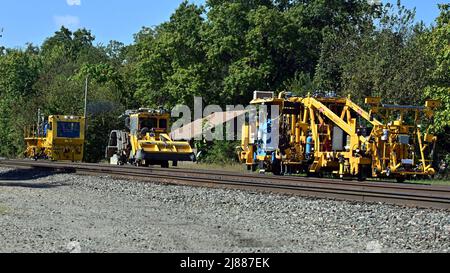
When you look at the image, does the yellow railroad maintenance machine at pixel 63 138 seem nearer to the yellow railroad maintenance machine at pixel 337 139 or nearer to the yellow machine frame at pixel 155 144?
the yellow machine frame at pixel 155 144

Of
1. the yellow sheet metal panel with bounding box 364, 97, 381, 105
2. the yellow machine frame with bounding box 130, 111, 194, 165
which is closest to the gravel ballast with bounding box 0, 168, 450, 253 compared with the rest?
the yellow sheet metal panel with bounding box 364, 97, 381, 105

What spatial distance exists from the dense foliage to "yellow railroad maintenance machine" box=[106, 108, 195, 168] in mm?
8172

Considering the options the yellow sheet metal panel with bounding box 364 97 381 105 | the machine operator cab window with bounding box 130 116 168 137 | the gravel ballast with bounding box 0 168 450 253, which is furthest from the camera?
the machine operator cab window with bounding box 130 116 168 137

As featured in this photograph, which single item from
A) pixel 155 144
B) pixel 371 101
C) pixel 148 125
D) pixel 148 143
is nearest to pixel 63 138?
pixel 148 125

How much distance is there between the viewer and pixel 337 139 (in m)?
27.0

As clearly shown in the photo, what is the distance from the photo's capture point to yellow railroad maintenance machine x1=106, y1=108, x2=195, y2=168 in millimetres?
35531

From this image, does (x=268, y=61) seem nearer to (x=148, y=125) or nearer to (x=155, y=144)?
(x=148, y=125)

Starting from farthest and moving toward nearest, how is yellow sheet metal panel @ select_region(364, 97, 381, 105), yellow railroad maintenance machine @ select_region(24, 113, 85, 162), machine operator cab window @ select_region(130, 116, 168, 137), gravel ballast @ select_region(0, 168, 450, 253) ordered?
1. yellow railroad maintenance machine @ select_region(24, 113, 85, 162)
2. machine operator cab window @ select_region(130, 116, 168, 137)
3. yellow sheet metal panel @ select_region(364, 97, 381, 105)
4. gravel ballast @ select_region(0, 168, 450, 253)

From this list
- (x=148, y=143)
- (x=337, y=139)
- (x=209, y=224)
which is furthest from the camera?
(x=148, y=143)

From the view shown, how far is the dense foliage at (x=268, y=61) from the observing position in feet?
129

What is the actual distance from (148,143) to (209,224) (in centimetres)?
2344

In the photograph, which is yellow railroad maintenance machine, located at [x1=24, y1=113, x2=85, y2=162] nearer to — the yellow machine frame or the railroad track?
the yellow machine frame

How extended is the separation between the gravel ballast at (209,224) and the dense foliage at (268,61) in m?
22.3
